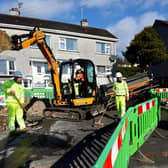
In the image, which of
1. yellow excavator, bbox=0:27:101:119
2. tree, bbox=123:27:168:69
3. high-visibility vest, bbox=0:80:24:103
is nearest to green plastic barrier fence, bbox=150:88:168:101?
yellow excavator, bbox=0:27:101:119

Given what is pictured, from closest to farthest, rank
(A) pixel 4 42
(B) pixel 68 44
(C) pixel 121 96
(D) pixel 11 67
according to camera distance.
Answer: (A) pixel 4 42
(C) pixel 121 96
(D) pixel 11 67
(B) pixel 68 44

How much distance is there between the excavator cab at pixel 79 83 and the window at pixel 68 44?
42.9 ft

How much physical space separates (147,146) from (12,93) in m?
4.01

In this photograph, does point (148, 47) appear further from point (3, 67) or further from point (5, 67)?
point (3, 67)

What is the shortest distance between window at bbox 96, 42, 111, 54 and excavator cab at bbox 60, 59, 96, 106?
15302mm

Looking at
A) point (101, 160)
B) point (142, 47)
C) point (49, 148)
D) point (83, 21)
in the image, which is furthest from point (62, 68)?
point (83, 21)

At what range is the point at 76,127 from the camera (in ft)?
21.6

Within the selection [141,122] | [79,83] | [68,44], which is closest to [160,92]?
[79,83]

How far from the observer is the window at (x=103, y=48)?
23087 mm

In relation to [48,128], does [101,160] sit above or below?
above

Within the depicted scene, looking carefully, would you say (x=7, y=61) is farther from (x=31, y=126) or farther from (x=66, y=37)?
(x=31, y=126)

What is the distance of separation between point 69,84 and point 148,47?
48.2 feet

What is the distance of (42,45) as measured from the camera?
7586 mm

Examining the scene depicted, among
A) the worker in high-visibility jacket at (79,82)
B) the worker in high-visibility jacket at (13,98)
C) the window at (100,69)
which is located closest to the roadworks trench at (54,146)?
the worker in high-visibility jacket at (13,98)
